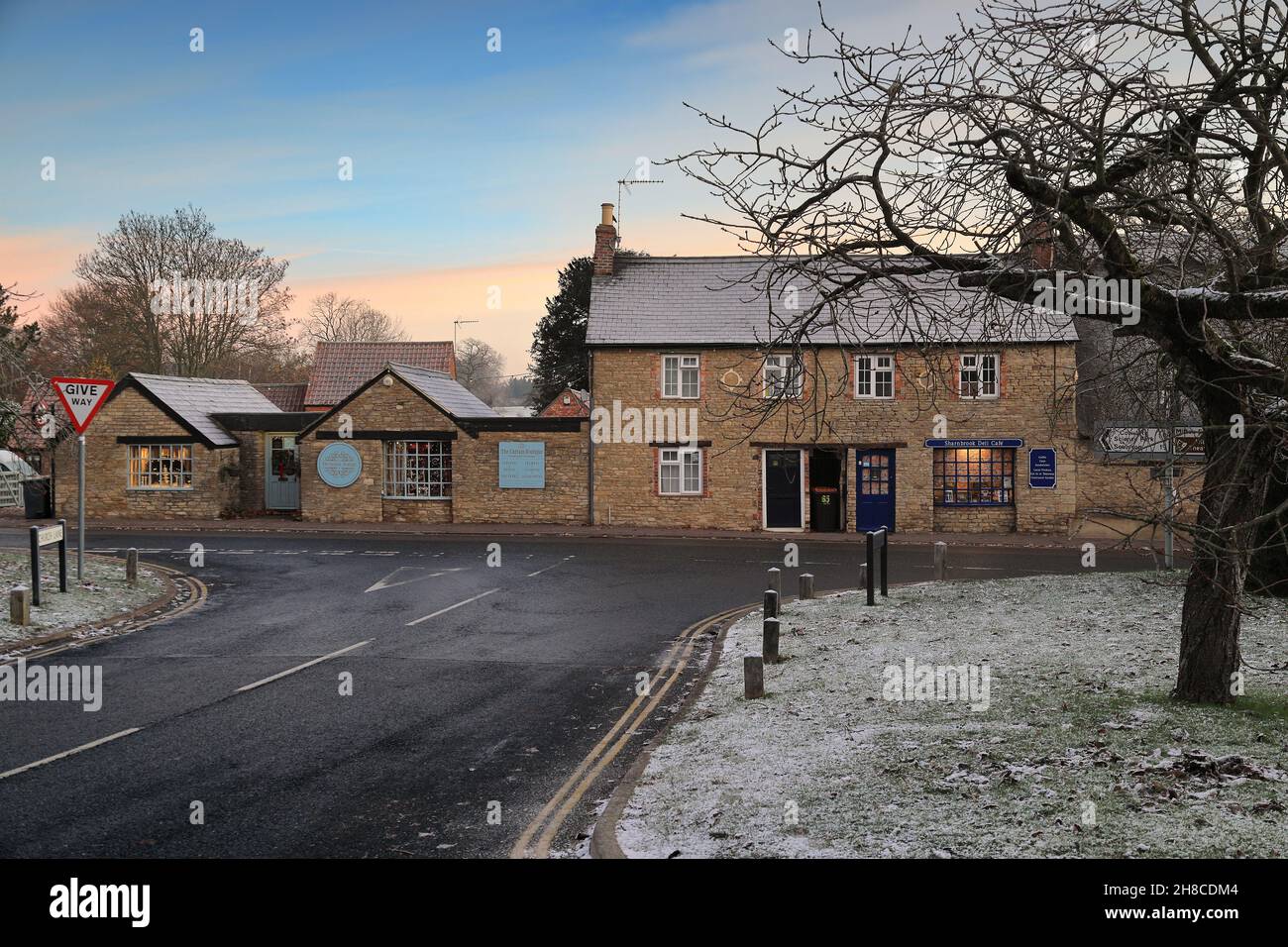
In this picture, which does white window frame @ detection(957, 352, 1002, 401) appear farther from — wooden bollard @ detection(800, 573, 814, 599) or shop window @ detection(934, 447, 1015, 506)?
wooden bollard @ detection(800, 573, 814, 599)

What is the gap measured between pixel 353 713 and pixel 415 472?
2441 cm

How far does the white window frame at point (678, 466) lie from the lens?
3200 cm

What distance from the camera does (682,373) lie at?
32375mm

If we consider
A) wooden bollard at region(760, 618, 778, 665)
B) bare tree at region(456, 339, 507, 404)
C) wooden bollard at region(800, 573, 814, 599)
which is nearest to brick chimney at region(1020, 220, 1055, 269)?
wooden bollard at region(760, 618, 778, 665)

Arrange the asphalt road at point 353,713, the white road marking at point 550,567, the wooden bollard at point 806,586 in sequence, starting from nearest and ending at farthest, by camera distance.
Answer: the asphalt road at point 353,713, the wooden bollard at point 806,586, the white road marking at point 550,567

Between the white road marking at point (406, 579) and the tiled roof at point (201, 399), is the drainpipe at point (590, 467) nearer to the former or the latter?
the white road marking at point (406, 579)

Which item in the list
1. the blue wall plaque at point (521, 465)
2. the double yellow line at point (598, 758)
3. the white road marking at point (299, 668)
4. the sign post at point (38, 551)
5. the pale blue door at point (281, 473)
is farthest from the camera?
the pale blue door at point (281, 473)

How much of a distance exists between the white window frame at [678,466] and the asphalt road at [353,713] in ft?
34.6

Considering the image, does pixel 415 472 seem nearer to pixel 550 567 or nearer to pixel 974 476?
pixel 550 567

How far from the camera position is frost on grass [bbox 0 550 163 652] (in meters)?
14.3

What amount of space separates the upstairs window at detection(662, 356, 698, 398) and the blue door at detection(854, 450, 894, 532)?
561cm

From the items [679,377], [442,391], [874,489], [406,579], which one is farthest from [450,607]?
[442,391]

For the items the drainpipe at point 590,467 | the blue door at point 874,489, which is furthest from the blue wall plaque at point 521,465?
the blue door at point 874,489

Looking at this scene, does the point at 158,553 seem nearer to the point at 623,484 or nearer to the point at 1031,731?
the point at 623,484
